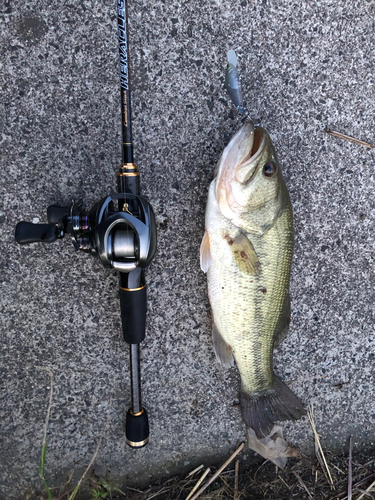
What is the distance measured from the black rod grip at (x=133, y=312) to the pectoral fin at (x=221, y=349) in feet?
1.29

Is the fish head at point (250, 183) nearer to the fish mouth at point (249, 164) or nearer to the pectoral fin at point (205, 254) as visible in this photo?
the fish mouth at point (249, 164)

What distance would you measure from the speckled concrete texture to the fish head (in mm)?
273

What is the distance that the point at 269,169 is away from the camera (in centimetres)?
144

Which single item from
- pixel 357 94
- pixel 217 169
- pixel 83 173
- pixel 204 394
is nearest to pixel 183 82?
pixel 217 169

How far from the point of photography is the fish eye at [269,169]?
1438 mm

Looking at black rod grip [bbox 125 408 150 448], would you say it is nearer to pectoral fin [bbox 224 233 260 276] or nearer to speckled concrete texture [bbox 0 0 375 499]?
speckled concrete texture [bbox 0 0 375 499]

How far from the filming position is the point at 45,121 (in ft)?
5.27

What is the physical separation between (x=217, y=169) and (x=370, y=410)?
1876 millimetres

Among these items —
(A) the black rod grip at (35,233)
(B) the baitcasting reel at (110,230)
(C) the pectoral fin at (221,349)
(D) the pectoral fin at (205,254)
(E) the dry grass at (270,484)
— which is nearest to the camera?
(B) the baitcasting reel at (110,230)

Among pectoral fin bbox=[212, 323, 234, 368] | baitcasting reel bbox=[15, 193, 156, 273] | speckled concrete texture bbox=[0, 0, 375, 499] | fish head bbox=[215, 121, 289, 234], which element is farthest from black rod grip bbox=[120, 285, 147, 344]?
fish head bbox=[215, 121, 289, 234]

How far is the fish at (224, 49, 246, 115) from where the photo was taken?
5.45 ft

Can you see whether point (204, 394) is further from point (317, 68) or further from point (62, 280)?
point (317, 68)

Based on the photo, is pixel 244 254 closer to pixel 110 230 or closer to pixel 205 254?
pixel 205 254

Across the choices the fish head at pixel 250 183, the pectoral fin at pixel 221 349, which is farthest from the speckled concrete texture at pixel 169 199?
the fish head at pixel 250 183
